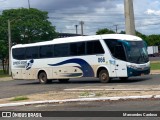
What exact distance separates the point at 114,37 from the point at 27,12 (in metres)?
43.8

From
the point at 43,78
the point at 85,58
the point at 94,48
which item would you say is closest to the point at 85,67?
the point at 85,58

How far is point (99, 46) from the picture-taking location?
1072 inches

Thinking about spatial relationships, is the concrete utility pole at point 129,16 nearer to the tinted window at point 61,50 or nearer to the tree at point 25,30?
the tinted window at point 61,50

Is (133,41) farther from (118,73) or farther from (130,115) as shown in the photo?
(130,115)

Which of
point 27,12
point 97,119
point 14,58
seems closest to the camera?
point 97,119

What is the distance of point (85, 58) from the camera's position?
1103 inches

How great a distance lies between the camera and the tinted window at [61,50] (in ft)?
96.3

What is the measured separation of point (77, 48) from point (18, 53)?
257 inches

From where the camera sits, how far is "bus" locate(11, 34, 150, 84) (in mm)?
26453

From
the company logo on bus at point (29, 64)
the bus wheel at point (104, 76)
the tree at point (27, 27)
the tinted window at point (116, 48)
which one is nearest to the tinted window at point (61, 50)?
the company logo on bus at point (29, 64)

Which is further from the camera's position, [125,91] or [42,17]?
[42,17]

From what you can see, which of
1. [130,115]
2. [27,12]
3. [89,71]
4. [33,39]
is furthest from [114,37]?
[27,12]

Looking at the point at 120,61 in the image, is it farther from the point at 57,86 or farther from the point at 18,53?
the point at 18,53

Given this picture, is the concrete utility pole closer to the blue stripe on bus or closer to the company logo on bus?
the blue stripe on bus
